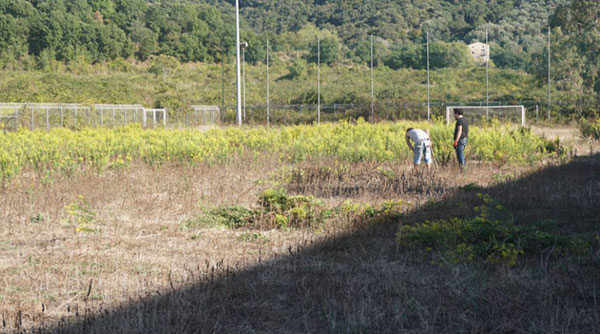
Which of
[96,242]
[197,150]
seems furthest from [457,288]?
[197,150]

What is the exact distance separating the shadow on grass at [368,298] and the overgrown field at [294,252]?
0.7 inches

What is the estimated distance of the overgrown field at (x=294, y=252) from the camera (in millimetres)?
4500

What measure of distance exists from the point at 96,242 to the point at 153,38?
7380 cm

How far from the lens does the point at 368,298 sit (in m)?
4.80

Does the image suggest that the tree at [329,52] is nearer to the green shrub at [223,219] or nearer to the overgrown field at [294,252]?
the overgrown field at [294,252]

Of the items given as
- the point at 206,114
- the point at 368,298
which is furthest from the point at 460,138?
the point at 206,114

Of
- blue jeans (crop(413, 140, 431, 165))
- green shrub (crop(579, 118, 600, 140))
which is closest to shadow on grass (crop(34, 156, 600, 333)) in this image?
blue jeans (crop(413, 140, 431, 165))

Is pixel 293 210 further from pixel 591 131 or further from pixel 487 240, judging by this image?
pixel 591 131

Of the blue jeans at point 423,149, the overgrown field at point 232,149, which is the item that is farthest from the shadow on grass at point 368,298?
the overgrown field at point 232,149

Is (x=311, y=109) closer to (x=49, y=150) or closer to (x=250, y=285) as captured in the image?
(x=49, y=150)

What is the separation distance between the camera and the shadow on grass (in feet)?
14.1

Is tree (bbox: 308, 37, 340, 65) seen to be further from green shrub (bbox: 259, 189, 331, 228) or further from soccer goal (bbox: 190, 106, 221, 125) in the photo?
green shrub (bbox: 259, 189, 331, 228)

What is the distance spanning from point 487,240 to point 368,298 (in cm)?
210

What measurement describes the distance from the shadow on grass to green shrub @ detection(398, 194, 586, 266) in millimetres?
153
